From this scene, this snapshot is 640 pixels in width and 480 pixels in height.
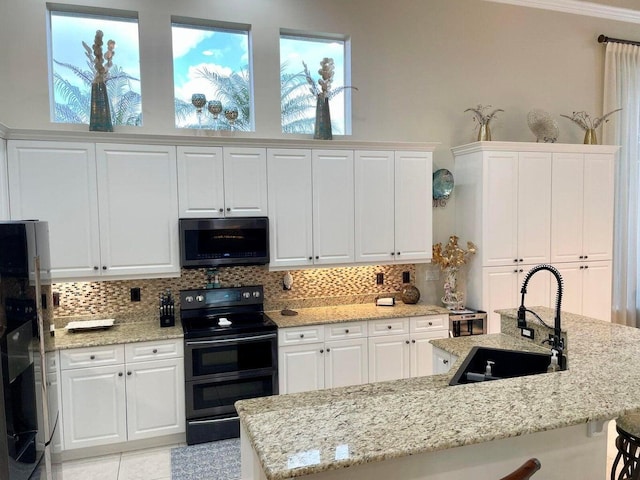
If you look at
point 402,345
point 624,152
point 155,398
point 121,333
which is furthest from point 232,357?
point 624,152

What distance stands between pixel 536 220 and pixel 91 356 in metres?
4.11

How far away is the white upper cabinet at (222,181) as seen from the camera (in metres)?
3.61

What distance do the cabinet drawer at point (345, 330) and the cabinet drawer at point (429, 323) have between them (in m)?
0.48

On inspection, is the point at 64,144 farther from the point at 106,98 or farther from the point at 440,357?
the point at 440,357

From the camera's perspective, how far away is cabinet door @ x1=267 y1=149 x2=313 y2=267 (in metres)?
3.83

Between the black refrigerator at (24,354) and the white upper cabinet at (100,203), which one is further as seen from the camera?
the white upper cabinet at (100,203)

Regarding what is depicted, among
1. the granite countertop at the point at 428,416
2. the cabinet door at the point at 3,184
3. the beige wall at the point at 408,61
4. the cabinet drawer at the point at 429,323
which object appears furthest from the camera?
the cabinet drawer at the point at 429,323

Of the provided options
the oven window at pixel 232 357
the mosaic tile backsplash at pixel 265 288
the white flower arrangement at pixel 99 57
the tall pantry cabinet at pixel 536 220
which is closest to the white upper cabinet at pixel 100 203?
the mosaic tile backsplash at pixel 265 288

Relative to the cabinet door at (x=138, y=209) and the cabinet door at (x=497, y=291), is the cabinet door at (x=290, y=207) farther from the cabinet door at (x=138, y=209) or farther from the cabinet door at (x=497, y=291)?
the cabinet door at (x=497, y=291)

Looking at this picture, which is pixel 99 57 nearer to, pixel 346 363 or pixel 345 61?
pixel 345 61

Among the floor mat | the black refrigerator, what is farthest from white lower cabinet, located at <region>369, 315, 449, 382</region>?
the black refrigerator

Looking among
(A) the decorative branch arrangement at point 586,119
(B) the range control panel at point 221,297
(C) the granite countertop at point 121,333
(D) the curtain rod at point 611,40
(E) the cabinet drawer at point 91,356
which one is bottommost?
(E) the cabinet drawer at point 91,356

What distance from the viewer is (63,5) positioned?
3.62 m

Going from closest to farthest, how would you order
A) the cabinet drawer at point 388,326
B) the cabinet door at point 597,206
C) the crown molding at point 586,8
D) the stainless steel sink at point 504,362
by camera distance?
1. the stainless steel sink at point 504,362
2. the cabinet drawer at point 388,326
3. the cabinet door at point 597,206
4. the crown molding at point 586,8
